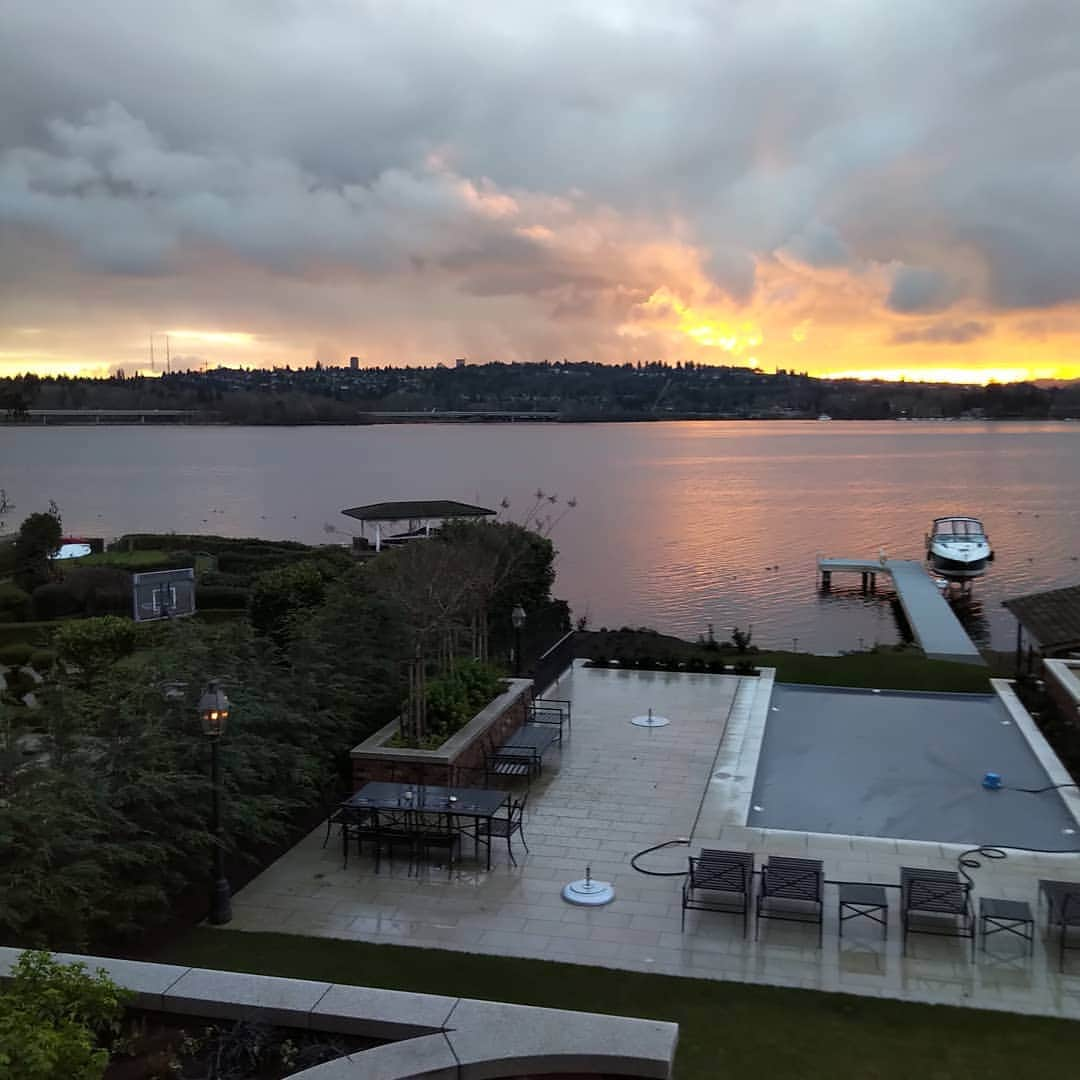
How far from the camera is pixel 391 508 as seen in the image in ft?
129

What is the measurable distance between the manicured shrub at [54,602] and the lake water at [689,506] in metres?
17.0

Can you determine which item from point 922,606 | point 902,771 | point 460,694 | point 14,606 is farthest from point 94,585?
point 922,606

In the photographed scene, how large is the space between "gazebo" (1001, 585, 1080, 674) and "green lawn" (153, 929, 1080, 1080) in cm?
1110

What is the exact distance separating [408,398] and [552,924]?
163m

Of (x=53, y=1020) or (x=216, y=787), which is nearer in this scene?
(x=53, y=1020)

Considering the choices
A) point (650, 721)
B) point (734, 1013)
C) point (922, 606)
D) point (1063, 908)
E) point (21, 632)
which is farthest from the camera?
point (922, 606)

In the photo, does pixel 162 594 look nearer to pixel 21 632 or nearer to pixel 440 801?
pixel 21 632

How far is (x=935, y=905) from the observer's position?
8.50m

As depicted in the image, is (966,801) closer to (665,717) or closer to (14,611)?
(665,717)

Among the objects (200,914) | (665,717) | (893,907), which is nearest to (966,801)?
(893,907)

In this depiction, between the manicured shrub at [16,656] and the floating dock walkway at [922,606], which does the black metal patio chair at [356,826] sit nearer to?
the manicured shrub at [16,656]

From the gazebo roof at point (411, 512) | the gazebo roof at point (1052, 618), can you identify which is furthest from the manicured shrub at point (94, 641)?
the gazebo roof at point (411, 512)

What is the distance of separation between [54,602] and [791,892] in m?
25.4

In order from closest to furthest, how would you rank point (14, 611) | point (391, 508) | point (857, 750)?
point (857, 750)
point (14, 611)
point (391, 508)
